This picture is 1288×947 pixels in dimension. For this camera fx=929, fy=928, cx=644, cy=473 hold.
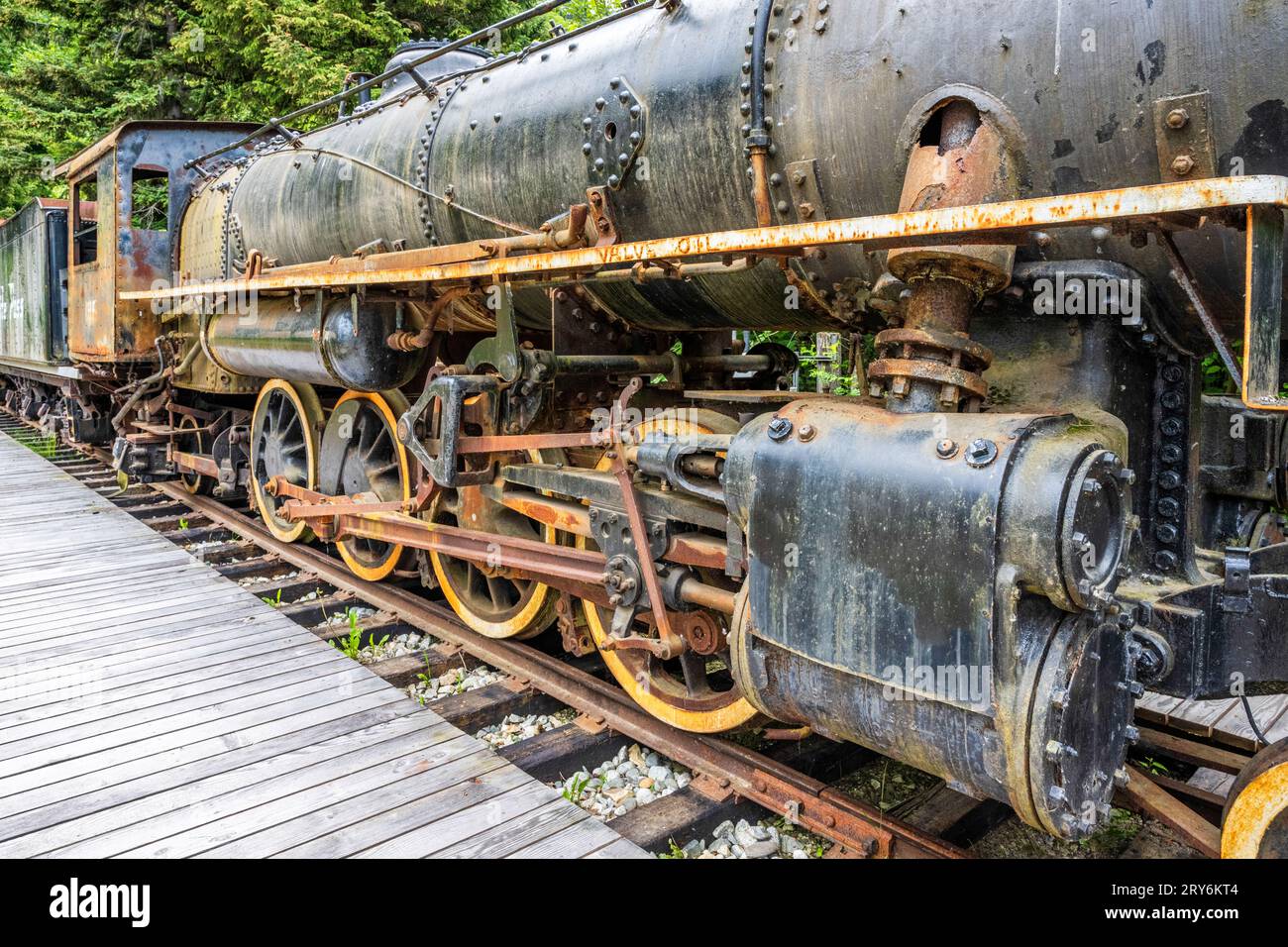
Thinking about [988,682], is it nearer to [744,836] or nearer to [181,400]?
[744,836]

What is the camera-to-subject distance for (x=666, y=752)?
3.18 metres

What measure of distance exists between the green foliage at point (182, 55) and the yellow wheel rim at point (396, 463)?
27.5 feet

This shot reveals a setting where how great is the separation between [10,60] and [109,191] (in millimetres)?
15898

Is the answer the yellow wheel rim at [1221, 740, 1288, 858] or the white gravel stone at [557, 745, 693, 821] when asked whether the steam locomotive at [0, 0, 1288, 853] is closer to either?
the yellow wheel rim at [1221, 740, 1288, 858]

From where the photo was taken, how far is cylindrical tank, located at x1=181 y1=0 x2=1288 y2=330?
5.84 feet

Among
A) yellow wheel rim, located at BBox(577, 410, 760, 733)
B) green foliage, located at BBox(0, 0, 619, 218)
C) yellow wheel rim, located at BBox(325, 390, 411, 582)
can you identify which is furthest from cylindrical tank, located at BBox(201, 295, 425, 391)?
green foliage, located at BBox(0, 0, 619, 218)

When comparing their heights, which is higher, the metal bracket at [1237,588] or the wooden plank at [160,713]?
the metal bracket at [1237,588]

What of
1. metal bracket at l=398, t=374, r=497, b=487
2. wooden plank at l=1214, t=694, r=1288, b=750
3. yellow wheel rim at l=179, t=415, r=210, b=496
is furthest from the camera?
yellow wheel rim at l=179, t=415, r=210, b=496

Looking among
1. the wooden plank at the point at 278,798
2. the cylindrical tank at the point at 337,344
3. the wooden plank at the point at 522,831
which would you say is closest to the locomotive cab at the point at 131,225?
the cylindrical tank at the point at 337,344

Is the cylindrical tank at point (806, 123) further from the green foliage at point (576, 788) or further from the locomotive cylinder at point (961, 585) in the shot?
the green foliage at point (576, 788)

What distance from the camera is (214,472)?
22.1ft

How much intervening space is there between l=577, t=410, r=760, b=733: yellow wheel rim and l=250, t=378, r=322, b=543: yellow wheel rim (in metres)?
2.68

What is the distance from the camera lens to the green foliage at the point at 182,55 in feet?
39.3
